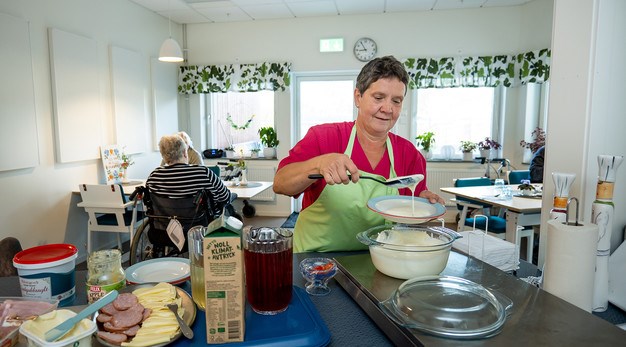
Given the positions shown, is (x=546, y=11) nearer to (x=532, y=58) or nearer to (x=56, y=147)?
(x=532, y=58)

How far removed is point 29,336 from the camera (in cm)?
65

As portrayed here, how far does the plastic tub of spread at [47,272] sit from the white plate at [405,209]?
860mm

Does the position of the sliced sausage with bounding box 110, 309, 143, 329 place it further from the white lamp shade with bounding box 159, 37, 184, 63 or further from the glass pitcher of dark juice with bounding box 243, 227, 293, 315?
the white lamp shade with bounding box 159, 37, 184, 63

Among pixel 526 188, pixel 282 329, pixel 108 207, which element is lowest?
pixel 108 207

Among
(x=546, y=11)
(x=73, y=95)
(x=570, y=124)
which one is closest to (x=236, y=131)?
(x=73, y=95)

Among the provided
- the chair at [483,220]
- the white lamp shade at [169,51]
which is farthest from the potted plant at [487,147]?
the white lamp shade at [169,51]

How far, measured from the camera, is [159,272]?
112cm

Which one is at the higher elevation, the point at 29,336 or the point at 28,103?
the point at 28,103

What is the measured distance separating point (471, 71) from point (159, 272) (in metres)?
5.16

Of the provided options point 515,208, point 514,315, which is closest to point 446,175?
point 515,208

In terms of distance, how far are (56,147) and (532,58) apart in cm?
561

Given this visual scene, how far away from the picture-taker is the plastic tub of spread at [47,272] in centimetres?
92

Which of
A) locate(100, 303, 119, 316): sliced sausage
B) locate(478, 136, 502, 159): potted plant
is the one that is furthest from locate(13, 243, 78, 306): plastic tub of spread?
locate(478, 136, 502, 159): potted plant

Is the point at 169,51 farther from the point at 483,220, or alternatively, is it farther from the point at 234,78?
the point at 483,220
